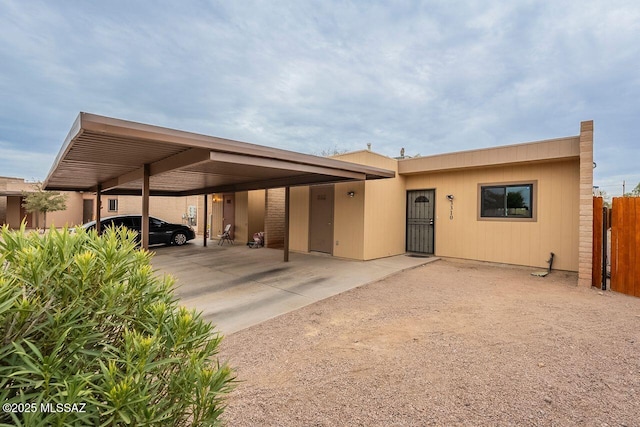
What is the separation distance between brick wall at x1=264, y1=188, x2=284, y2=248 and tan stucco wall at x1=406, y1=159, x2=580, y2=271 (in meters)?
5.40

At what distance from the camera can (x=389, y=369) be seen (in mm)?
2818

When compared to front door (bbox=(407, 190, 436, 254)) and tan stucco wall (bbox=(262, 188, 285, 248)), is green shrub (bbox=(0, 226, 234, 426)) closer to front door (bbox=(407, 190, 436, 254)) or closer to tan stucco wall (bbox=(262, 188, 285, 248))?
front door (bbox=(407, 190, 436, 254))

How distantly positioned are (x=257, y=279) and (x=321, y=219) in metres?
3.64

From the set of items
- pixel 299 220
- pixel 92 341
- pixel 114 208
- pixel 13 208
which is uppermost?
pixel 114 208

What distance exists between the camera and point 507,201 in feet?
26.1

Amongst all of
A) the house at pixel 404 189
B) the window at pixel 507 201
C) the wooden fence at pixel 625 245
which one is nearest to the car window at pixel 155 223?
the house at pixel 404 189

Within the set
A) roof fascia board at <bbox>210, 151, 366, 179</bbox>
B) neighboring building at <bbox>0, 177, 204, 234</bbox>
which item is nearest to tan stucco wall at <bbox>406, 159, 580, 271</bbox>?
roof fascia board at <bbox>210, 151, 366, 179</bbox>

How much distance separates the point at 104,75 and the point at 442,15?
1446 centimetres

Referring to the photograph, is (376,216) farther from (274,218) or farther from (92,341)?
(92,341)

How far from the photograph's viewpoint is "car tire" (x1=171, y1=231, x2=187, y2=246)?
1247 cm

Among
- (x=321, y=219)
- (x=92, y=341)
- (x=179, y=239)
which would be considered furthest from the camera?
(x=179, y=239)

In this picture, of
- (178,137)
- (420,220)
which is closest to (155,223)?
(178,137)

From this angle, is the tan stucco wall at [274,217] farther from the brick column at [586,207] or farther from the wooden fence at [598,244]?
the wooden fence at [598,244]

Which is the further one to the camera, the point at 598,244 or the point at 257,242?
the point at 257,242
